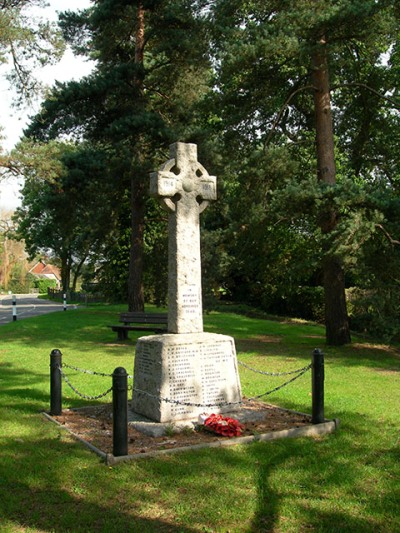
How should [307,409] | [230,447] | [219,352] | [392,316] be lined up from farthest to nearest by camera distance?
[392,316] < [307,409] < [219,352] < [230,447]

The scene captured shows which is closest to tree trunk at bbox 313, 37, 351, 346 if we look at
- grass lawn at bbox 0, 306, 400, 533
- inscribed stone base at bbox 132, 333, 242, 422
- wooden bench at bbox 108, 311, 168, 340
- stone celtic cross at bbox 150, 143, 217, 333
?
wooden bench at bbox 108, 311, 168, 340

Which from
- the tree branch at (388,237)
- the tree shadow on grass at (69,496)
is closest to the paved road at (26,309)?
the tree branch at (388,237)

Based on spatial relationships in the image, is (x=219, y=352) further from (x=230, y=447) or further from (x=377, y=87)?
(x=377, y=87)

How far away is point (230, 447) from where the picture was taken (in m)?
6.52

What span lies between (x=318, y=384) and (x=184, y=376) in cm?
173

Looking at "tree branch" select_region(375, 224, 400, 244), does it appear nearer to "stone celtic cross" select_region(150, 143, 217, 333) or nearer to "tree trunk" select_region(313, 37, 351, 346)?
"tree trunk" select_region(313, 37, 351, 346)

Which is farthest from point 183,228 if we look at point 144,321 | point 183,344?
point 144,321

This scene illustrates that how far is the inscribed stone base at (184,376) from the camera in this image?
7277 millimetres

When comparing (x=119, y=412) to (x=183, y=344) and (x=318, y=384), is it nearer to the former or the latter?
(x=183, y=344)

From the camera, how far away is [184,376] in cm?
741

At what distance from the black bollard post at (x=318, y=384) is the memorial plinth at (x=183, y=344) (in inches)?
43.3

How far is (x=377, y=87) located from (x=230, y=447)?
1494 cm

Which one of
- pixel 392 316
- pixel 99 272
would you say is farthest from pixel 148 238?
pixel 392 316

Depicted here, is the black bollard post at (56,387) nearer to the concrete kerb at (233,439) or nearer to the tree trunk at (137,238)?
the concrete kerb at (233,439)
